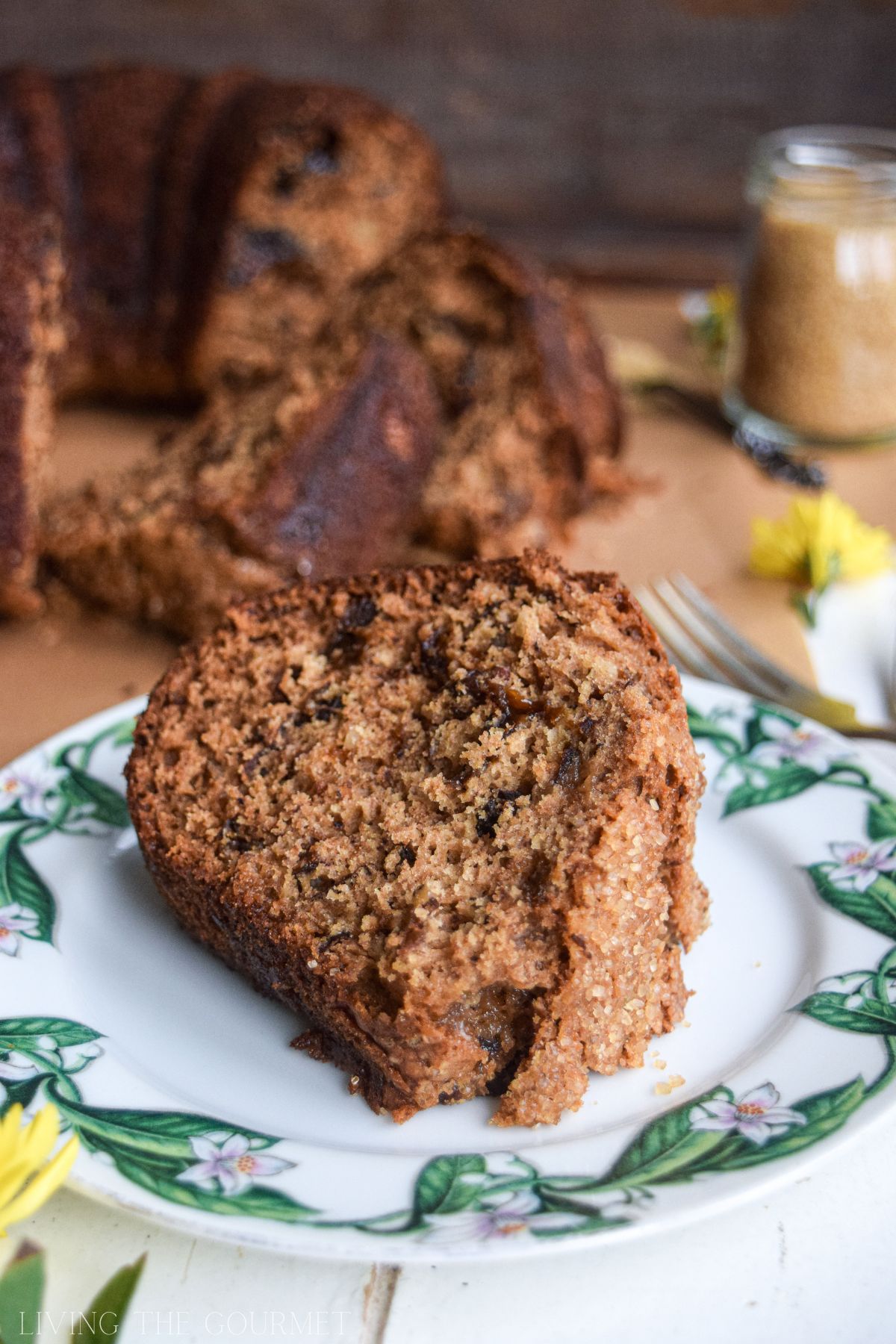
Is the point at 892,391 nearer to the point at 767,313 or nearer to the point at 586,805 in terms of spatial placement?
the point at 767,313

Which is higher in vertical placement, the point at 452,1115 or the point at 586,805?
the point at 586,805

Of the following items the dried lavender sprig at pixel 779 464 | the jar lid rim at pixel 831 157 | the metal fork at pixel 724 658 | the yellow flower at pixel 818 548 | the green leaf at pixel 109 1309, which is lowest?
the dried lavender sprig at pixel 779 464

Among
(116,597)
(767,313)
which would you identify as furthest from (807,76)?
(116,597)

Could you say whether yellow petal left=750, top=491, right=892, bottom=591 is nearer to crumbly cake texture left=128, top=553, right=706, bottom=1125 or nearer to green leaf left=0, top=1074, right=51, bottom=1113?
crumbly cake texture left=128, top=553, right=706, bottom=1125

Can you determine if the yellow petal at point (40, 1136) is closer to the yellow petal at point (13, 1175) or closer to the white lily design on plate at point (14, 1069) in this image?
the yellow petal at point (13, 1175)

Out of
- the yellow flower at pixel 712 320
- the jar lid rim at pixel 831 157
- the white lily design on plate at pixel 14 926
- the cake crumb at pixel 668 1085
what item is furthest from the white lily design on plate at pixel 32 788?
the yellow flower at pixel 712 320

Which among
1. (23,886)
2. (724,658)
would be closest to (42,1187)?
(23,886)
